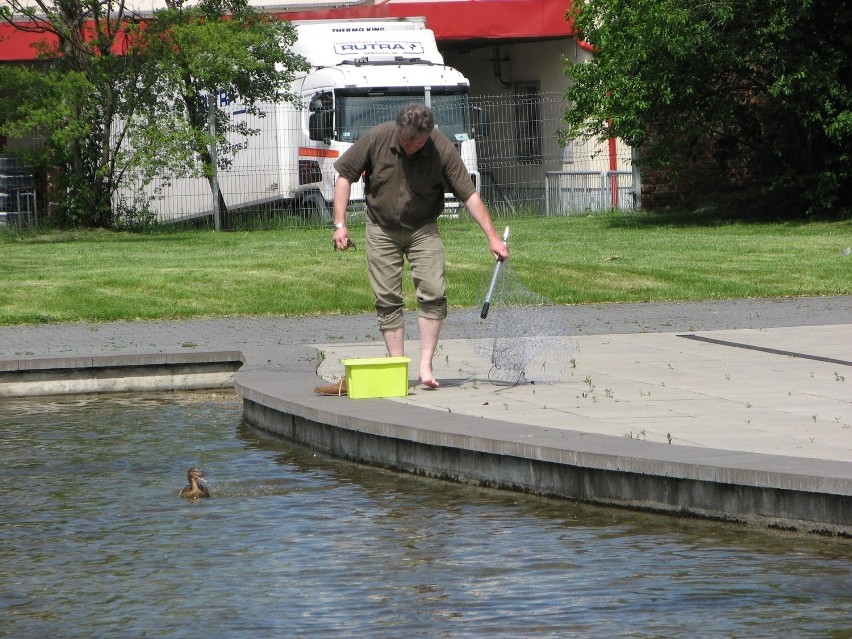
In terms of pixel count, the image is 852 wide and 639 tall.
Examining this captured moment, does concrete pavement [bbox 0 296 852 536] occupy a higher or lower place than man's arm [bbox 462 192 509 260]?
lower

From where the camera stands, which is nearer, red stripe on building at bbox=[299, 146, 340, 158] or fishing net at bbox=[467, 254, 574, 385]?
fishing net at bbox=[467, 254, 574, 385]

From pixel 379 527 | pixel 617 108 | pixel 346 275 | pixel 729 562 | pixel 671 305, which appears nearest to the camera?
pixel 729 562

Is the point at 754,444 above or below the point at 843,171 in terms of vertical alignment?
below

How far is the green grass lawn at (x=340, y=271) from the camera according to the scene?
15.5 m

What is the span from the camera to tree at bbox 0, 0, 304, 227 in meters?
23.4

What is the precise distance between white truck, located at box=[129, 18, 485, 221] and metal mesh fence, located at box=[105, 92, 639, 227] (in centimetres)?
2

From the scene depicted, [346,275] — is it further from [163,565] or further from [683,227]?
[163,565]

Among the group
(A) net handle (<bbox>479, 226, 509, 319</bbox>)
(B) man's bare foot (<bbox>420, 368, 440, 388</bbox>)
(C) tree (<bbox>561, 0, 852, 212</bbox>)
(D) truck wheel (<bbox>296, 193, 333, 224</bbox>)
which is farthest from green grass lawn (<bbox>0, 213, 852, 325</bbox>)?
(A) net handle (<bbox>479, 226, 509, 319</bbox>)

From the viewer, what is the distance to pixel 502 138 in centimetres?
2830

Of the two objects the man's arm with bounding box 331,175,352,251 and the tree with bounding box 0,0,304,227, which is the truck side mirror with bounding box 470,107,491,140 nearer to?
the tree with bounding box 0,0,304,227

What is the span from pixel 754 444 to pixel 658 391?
6.66 feet

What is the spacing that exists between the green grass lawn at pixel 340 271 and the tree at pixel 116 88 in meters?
1.80

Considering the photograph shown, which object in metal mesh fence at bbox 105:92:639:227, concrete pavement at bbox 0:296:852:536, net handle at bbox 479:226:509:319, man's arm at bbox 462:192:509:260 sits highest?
metal mesh fence at bbox 105:92:639:227

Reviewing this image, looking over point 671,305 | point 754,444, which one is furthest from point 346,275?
point 754,444
